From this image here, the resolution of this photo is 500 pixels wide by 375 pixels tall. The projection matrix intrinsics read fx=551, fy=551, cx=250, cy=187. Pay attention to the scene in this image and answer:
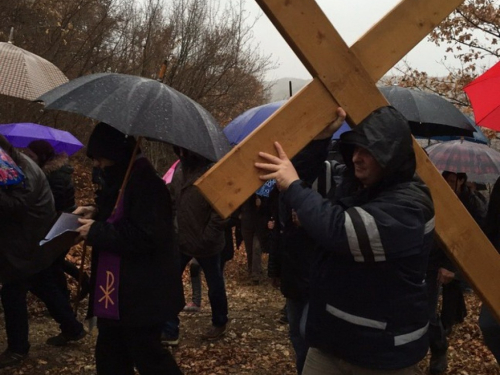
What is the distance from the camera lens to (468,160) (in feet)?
15.6

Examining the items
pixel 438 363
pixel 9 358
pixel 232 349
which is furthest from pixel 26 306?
pixel 438 363

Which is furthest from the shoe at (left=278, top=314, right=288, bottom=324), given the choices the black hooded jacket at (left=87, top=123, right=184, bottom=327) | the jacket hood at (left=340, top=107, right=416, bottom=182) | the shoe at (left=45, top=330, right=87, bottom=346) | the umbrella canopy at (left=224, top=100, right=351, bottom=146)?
the jacket hood at (left=340, top=107, right=416, bottom=182)

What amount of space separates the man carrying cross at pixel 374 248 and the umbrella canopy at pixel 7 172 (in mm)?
2123

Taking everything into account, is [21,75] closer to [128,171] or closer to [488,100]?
[128,171]

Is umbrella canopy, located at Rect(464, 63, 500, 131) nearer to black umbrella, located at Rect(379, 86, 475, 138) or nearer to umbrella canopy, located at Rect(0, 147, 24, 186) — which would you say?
A: black umbrella, located at Rect(379, 86, 475, 138)

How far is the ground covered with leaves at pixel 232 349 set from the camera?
15.2ft

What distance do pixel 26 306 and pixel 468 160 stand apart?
153 inches

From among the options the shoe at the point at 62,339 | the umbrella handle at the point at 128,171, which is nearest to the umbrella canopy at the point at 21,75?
the umbrella handle at the point at 128,171

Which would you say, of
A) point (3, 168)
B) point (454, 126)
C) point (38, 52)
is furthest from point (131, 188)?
point (38, 52)

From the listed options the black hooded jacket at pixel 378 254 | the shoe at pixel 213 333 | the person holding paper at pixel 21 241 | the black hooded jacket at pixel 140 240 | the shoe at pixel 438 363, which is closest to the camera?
the black hooded jacket at pixel 378 254

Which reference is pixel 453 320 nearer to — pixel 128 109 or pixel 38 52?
pixel 128 109

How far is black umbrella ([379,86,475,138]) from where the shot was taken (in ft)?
16.9

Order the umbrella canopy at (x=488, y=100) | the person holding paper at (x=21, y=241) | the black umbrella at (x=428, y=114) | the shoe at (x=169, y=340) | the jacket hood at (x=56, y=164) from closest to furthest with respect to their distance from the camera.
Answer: the umbrella canopy at (x=488, y=100)
the person holding paper at (x=21, y=241)
the shoe at (x=169, y=340)
the black umbrella at (x=428, y=114)
the jacket hood at (x=56, y=164)

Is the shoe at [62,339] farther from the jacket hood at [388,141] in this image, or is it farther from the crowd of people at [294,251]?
the jacket hood at [388,141]
